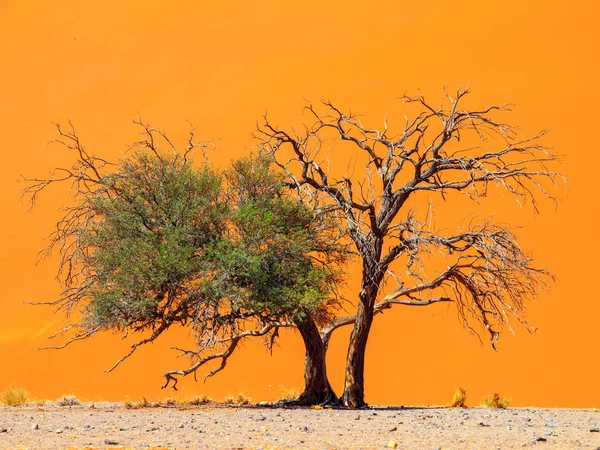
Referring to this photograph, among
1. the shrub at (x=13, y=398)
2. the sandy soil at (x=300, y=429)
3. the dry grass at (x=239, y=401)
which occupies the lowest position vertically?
the sandy soil at (x=300, y=429)

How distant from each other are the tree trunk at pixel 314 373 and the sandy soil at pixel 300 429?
1.62 m

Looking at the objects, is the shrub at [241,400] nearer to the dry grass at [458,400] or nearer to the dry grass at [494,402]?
the dry grass at [458,400]

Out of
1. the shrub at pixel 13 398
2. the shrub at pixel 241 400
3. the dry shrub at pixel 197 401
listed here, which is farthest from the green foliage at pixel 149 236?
the shrub at pixel 13 398

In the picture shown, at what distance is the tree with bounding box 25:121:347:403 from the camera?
18.4 m

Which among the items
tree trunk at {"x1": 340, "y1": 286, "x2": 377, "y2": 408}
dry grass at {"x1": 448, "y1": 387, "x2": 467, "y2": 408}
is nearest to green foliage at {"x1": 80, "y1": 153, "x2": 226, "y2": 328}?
tree trunk at {"x1": 340, "y1": 286, "x2": 377, "y2": 408}

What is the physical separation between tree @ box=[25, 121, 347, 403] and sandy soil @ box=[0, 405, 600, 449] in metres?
1.92

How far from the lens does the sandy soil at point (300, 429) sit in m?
13.2

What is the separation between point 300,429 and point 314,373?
592 cm

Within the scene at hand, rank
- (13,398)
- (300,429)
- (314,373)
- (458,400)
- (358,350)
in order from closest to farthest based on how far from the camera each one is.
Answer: (300,429) < (358,350) < (314,373) < (458,400) < (13,398)

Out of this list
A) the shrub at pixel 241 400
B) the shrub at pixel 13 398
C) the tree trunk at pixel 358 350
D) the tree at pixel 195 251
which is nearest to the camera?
the tree at pixel 195 251

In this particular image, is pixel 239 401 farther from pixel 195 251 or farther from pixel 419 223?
pixel 419 223

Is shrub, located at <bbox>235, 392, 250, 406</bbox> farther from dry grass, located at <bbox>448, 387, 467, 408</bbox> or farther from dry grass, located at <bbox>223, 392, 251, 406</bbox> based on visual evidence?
dry grass, located at <bbox>448, 387, 467, 408</bbox>

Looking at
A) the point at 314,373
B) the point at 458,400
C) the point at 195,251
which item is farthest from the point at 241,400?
the point at 458,400

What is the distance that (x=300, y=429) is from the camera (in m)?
14.9
